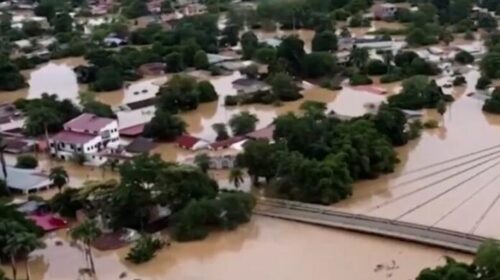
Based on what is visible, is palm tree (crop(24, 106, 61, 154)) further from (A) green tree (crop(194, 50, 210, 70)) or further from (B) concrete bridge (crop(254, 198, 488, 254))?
(B) concrete bridge (crop(254, 198, 488, 254))

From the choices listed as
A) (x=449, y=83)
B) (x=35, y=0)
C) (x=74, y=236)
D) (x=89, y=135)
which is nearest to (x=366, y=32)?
(x=449, y=83)

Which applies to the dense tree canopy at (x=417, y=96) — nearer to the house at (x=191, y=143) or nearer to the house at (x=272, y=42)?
the house at (x=191, y=143)

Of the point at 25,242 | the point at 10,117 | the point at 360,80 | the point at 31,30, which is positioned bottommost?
the point at 31,30

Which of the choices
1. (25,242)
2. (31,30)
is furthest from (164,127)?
(31,30)

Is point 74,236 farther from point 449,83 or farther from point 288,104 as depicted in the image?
point 449,83

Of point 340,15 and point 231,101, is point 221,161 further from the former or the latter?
point 340,15

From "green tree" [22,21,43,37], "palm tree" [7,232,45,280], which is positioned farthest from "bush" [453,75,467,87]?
"green tree" [22,21,43,37]
